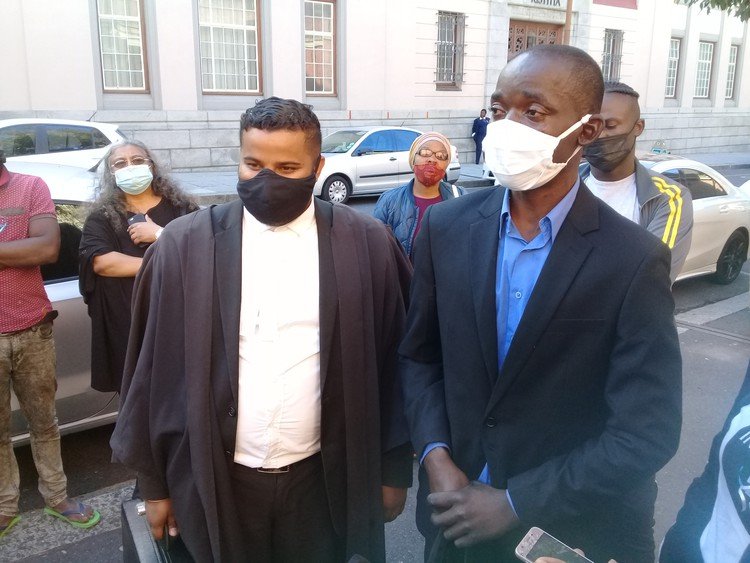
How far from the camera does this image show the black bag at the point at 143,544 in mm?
2039

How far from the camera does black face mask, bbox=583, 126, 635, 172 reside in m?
3.24

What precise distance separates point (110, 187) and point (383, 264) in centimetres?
210

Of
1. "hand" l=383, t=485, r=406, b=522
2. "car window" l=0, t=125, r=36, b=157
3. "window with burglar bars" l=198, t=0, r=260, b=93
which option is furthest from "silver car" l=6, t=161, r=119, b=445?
"window with burglar bars" l=198, t=0, r=260, b=93

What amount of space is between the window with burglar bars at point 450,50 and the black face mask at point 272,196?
19397 mm

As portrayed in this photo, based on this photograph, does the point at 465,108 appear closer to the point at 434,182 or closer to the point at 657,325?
the point at 434,182

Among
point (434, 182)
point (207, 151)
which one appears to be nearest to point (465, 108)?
point (207, 151)

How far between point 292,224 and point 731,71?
106 feet

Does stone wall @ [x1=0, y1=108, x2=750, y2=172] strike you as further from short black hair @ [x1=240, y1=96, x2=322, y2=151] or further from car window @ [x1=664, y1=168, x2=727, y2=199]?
short black hair @ [x1=240, y1=96, x2=322, y2=151]

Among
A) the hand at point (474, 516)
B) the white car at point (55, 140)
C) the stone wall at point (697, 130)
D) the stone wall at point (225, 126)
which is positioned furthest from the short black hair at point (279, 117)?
the stone wall at point (697, 130)

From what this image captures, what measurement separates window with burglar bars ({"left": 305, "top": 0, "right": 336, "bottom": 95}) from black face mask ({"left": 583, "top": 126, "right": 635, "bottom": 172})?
16033mm

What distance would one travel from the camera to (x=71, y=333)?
151 inches

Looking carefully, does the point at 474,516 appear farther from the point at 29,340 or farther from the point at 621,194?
the point at 29,340

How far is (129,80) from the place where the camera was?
15.9m

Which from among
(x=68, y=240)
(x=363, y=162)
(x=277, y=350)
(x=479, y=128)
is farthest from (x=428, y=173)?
(x=479, y=128)
